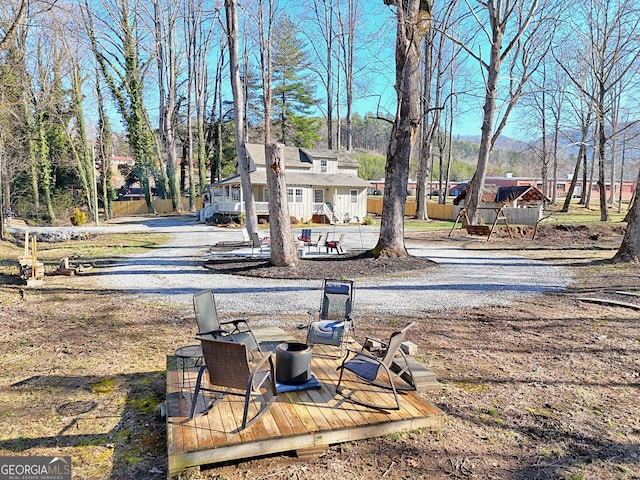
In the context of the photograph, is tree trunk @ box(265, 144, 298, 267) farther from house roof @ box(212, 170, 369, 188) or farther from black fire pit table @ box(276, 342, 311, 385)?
house roof @ box(212, 170, 369, 188)

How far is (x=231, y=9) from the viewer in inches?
570

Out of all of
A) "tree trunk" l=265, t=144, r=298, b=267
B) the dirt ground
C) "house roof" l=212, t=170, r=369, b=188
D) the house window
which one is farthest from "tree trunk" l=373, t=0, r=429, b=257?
the house window

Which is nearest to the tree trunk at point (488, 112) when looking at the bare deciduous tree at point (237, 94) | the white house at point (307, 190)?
the bare deciduous tree at point (237, 94)

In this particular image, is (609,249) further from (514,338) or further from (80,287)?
(80,287)

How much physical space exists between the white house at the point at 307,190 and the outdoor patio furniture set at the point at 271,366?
72.2ft

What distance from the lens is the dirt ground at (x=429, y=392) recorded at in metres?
2.96

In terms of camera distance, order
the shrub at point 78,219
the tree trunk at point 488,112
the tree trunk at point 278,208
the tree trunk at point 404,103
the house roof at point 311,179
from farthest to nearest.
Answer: the house roof at point 311,179 → the shrub at point 78,219 → the tree trunk at point 488,112 → the tree trunk at point 404,103 → the tree trunk at point 278,208

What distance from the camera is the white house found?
1075 inches

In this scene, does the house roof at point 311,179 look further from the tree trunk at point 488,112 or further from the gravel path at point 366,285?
the gravel path at point 366,285

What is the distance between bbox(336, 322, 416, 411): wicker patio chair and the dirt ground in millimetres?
313

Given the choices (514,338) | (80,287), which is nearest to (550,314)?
(514,338)

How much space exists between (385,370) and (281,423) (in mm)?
1248

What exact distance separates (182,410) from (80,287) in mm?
6828

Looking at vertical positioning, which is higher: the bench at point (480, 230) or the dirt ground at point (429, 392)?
the bench at point (480, 230)
